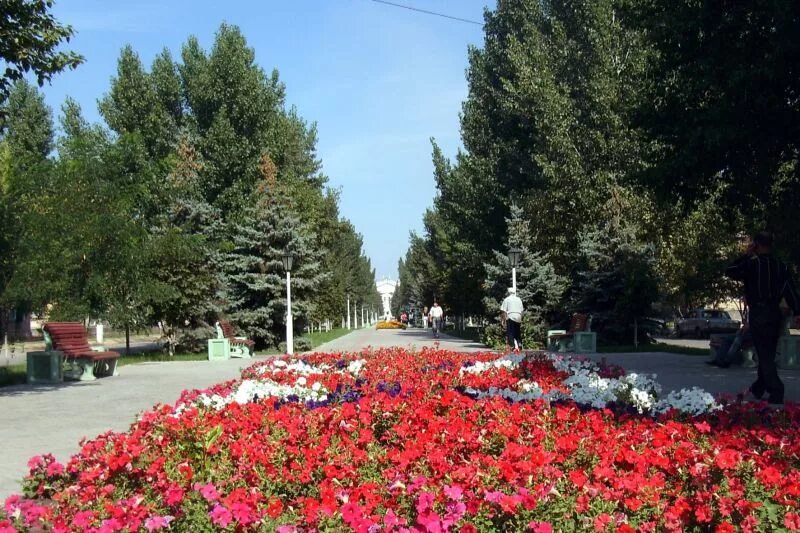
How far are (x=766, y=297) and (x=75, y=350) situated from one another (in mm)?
12995

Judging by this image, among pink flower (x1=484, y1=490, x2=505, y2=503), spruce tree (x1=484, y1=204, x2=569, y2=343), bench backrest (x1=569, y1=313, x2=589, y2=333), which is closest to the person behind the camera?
pink flower (x1=484, y1=490, x2=505, y2=503)

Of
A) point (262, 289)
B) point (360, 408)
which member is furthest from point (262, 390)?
point (262, 289)

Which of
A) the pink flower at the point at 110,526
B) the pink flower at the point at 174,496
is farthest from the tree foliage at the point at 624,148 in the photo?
the pink flower at the point at 110,526

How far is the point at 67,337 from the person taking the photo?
16078mm

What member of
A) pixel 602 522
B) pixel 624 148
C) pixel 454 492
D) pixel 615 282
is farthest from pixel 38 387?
pixel 624 148

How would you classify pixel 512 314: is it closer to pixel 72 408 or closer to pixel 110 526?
pixel 72 408

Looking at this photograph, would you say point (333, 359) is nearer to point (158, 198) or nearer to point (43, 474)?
point (43, 474)

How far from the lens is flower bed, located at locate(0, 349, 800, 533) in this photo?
3.67 metres

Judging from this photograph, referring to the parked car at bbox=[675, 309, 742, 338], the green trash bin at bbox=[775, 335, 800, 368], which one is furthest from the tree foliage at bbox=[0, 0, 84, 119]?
the parked car at bbox=[675, 309, 742, 338]

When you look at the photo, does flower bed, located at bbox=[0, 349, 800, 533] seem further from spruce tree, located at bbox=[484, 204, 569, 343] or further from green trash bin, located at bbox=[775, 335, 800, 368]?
spruce tree, located at bbox=[484, 204, 569, 343]

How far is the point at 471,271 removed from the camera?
37750mm

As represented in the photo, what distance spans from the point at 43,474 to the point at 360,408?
244cm

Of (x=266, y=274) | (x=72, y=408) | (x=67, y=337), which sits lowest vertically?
(x=72, y=408)

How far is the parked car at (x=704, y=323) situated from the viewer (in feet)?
138
